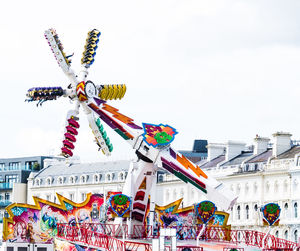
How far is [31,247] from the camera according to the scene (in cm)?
11188

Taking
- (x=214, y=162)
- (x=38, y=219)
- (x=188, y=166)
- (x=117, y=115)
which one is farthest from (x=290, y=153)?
(x=117, y=115)

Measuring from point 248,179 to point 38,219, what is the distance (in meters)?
49.8

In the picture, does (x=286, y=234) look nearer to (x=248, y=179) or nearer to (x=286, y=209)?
(x=286, y=209)

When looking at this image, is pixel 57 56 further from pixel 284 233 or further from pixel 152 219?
pixel 284 233

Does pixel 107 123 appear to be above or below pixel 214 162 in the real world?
below

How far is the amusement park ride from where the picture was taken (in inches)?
3848

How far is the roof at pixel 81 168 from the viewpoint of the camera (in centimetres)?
18362

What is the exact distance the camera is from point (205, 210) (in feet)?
327

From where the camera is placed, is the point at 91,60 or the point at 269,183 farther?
the point at 269,183

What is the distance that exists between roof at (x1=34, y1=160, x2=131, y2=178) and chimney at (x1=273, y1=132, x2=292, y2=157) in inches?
1273

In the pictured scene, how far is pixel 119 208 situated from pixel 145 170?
483 cm

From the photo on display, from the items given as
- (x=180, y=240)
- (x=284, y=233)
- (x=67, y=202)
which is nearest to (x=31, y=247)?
(x=67, y=202)

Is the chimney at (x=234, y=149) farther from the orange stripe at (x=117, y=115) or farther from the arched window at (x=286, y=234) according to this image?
the orange stripe at (x=117, y=115)

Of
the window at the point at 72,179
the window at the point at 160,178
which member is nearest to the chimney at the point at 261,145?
the window at the point at 160,178
